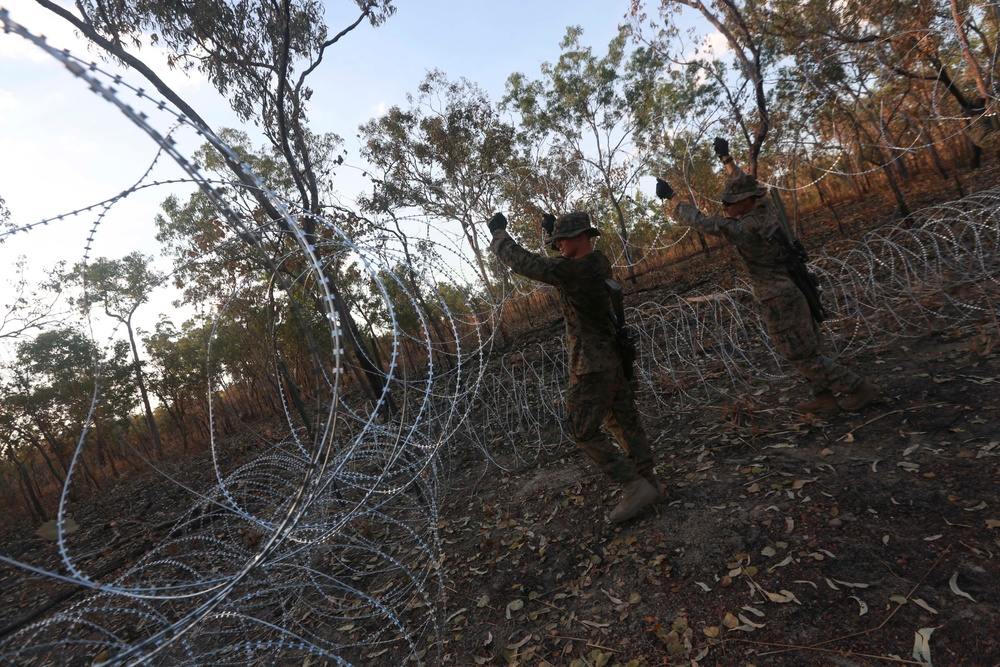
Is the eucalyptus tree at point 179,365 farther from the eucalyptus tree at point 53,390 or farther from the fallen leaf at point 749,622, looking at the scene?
the fallen leaf at point 749,622

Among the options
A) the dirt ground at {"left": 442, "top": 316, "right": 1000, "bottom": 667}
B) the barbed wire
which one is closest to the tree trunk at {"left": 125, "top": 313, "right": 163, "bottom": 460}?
the barbed wire

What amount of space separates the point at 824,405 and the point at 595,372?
2.26m

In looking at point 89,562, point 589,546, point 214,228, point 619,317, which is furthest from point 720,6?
point 89,562

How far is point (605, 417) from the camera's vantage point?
3.98m

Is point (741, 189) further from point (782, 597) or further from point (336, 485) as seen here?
point (336, 485)

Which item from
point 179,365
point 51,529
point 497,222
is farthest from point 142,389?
point 179,365

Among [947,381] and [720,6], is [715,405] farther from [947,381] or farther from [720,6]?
[720,6]

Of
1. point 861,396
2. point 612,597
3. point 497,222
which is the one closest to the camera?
point 612,597

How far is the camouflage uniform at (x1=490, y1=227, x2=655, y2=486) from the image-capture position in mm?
3693

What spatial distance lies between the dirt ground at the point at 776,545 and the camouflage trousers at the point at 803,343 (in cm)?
36

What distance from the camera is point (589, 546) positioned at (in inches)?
149

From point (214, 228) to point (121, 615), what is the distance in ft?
41.1

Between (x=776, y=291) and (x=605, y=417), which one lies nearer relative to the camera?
(x=605, y=417)

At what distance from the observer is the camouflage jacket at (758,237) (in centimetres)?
427
